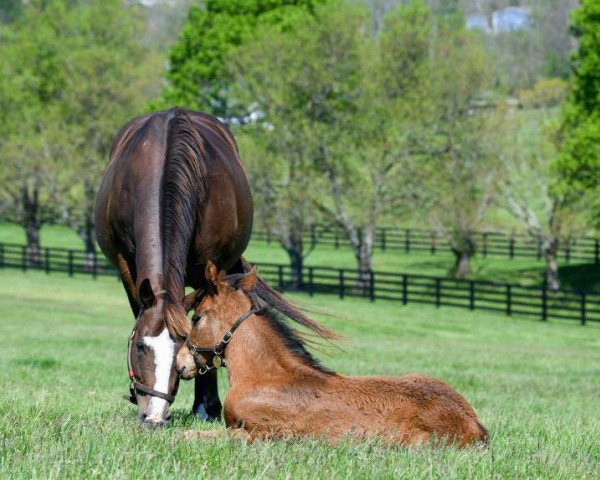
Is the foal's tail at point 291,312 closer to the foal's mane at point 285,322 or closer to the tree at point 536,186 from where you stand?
the foal's mane at point 285,322

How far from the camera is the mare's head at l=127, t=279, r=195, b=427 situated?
7.16 m

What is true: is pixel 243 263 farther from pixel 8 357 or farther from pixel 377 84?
pixel 377 84

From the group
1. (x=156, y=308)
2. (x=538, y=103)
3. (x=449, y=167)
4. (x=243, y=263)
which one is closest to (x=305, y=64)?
(x=449, y=167)

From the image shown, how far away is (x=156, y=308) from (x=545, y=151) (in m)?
36.7

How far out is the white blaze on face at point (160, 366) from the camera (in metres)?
7.14

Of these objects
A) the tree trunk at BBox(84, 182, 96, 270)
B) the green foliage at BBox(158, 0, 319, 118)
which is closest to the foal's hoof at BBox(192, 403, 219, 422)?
the green foliage at BBox(158, 0, 319, 118)

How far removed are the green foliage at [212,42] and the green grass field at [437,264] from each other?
976 centimetres

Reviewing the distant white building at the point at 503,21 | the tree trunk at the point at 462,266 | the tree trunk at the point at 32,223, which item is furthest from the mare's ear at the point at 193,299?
the distant white building at the point at 503,21

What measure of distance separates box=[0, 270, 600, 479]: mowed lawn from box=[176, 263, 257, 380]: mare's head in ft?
1.26

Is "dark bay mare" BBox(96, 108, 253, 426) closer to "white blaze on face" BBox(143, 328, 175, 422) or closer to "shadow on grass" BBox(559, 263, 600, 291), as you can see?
"white blaze on face" BBox(143, 328, 175, 422)

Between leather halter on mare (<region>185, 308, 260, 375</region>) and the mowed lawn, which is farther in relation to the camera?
leather halter on mare (<region>185, 308, 260, 375</region>)

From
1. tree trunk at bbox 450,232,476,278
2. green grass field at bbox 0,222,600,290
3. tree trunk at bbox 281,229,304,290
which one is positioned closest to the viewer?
tree trunk at bbox 281,229,304,290

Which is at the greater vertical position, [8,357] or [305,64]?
[305,64]

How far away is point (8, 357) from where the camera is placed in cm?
1730
